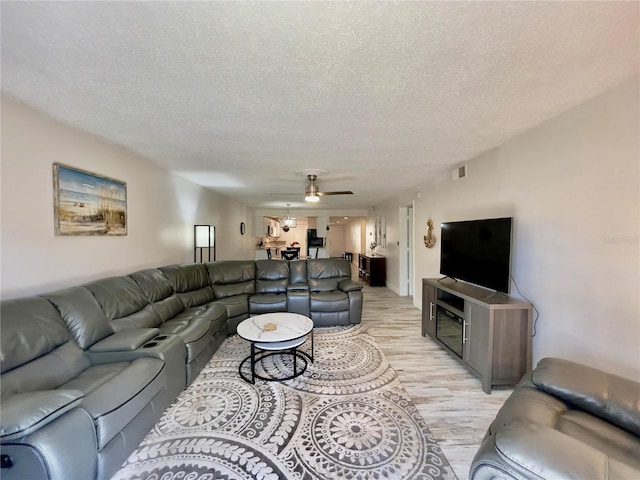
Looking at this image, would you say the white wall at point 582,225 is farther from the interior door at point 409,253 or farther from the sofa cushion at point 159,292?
the sofa cushion at point 159,292

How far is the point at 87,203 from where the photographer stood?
96.3 inches

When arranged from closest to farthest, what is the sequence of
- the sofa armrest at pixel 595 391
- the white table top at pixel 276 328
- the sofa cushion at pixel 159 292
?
the sofa armrest at pixel 595 391, the white table top at pixel 276 328, the sofa cushion at pixel 159 292

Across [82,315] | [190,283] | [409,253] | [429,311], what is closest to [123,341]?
[82,315]

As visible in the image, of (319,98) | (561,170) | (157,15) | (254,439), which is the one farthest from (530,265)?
(157,15)

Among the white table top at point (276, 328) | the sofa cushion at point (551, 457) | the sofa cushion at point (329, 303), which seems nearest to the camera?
the sofa cushion at point (551, 457)

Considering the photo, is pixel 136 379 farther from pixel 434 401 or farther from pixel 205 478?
pixel 434 401

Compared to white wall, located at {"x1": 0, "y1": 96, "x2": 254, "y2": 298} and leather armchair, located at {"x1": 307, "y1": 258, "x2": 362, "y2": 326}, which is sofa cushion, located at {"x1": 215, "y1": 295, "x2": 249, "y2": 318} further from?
white wall, located at {"x1": 0, "y1": 96, "x2": 254, "y2": 298}

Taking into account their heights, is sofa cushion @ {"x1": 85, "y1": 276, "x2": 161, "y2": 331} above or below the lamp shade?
below

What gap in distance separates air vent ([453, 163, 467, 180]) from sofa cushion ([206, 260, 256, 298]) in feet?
→ 11.8

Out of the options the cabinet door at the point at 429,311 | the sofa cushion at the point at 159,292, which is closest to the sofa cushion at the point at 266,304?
the sofa cushion at the point at 159,292

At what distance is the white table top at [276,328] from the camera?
7.91 feet

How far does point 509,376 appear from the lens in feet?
7.50

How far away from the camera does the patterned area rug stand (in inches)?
60.1

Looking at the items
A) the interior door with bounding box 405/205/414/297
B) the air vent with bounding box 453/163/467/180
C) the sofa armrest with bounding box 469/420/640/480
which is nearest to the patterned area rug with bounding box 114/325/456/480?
the sofa armrest with bounding box 469/420/640/480
